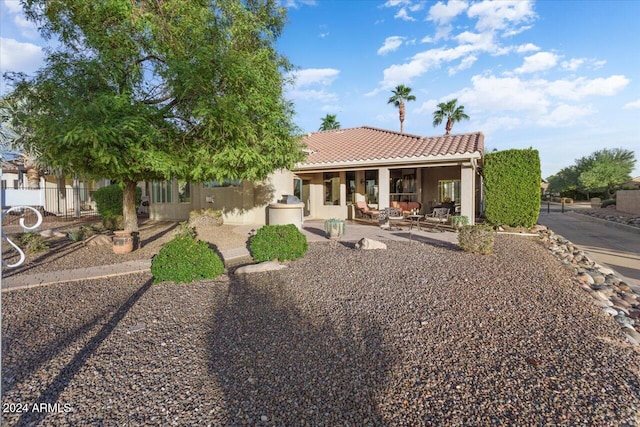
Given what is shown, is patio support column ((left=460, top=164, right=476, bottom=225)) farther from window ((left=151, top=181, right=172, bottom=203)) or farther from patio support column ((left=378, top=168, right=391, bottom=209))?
window ((left=151, top=181, right=172, bottom=203))

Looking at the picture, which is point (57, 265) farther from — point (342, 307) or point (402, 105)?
point (402, 105)

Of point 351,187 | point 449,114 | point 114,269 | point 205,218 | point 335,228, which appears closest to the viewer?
point 114,269

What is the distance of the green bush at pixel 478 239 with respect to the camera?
7.75m

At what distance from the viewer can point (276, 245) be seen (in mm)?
7383

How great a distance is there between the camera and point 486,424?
2490 mm

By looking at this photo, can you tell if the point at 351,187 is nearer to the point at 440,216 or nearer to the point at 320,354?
the point at 440,216

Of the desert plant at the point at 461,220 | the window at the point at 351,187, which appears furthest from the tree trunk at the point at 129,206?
the desert plant at the point at 461,220

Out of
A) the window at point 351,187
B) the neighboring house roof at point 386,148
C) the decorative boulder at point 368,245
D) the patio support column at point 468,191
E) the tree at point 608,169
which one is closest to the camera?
the decorative boulder at point 368,245

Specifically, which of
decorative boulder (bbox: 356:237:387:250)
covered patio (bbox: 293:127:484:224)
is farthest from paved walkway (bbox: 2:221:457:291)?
covered patio (bbox: 293:127:484:224)

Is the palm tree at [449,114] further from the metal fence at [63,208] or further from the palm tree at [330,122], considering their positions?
the metal fence at [63,208]

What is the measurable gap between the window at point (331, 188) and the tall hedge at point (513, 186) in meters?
6.86

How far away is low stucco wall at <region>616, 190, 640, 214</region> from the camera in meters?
21.2

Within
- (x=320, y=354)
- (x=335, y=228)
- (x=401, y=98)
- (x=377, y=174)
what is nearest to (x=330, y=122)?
A: (x=401, y=98)

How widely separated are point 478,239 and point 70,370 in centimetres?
765
